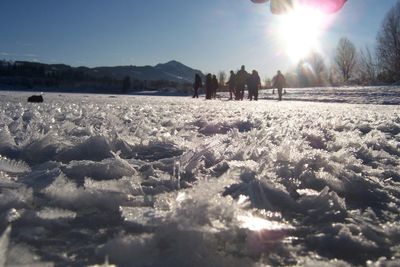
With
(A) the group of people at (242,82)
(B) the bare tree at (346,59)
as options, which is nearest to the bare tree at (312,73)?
(B) the bare tree at (346,59)

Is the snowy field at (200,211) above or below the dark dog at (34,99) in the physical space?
below

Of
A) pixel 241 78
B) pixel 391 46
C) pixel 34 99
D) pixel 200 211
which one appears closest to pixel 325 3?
pixel 200 211

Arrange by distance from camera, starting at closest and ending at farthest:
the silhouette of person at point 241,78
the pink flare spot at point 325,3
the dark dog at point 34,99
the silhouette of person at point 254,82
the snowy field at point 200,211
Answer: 1. the snowy field at point 200,211
2. the pink flare spot at point 325,3
3. the dark dog at point 34,99
4. the silhouette of person at point 241,78
5. the silhouette of person at point 254,82

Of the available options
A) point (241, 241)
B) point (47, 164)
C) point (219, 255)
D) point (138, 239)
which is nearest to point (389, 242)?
point (241, 241)

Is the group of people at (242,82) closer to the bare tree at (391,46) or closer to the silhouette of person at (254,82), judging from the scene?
the silhouette of person at (254,82)

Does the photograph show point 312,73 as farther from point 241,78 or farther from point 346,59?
point 241,78

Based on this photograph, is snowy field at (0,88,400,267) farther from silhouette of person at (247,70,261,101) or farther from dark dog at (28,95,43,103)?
silhouette of person at (247,70,261,101)

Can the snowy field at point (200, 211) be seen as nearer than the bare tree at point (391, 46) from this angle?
Yes

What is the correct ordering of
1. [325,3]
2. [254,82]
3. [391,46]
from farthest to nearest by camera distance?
[391,46]
[254,82]
[325,3]

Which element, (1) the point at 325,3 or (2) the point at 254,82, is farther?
(2) the point at 254,82

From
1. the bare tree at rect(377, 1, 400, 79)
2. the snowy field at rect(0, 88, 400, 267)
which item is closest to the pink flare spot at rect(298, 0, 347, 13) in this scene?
the snowy field at rect(0, 88, 400, 267)

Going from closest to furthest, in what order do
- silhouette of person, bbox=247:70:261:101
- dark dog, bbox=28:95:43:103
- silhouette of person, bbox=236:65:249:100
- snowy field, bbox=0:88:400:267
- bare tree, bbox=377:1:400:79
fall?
snowy field, bbox=0:88:400:267 → dark dog, bbox=28:95:43:103 → silhouette of person, bbox=236:65:249:100 → silhouette of person, bbox=247:70:261:101 → bare tree, bbox=377:1:400:79

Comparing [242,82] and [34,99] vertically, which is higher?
[242,82]

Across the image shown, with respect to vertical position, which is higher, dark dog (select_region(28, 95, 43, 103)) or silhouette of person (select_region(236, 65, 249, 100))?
silhouette of person (select_region(236, 65, 249, 100))
